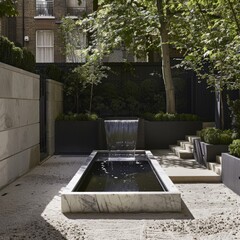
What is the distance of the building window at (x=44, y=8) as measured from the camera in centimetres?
2292

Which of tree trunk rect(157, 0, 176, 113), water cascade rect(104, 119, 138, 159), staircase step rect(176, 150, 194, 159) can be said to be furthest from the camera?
tree trunk rect(157, 0, 176, 113)

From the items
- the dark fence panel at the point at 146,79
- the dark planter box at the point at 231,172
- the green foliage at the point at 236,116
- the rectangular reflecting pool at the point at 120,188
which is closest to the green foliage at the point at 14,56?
the rectangular reflecting pool at the point at 120,188

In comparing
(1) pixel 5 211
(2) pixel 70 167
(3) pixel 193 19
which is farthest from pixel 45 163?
(3) pixel 193 19

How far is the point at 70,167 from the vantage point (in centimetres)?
990

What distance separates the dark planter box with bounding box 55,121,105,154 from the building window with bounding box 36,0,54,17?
39.8 ft

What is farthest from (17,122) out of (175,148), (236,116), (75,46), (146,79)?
(75,46)

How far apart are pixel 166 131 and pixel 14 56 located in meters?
6.25

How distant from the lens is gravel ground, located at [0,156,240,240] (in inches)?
182

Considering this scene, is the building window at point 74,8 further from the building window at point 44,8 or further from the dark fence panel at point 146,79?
the dark fence panel at point 146,79

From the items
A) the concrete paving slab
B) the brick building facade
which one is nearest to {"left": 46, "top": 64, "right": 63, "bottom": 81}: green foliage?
the concrete paving slab

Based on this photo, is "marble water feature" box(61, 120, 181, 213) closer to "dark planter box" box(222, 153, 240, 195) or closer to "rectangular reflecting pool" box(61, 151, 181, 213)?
"rectangular reflecting pool" box(61, 151, 181, 213)

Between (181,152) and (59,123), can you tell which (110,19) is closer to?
(59,123)

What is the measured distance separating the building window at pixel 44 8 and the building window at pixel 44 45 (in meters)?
1.11

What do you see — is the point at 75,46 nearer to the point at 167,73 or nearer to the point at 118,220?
the point at 167,73
